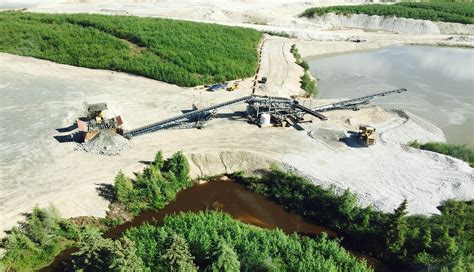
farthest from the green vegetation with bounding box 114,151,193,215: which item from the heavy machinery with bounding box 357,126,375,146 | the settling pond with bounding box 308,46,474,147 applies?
the settling pond with bounding box 308,46,474,147

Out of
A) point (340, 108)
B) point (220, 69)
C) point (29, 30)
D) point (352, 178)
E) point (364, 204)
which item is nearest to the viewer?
point (364, 204)

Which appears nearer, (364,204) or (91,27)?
(364,204)

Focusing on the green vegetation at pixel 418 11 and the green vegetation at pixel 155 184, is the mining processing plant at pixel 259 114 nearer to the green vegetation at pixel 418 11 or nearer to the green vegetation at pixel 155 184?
the green vegetation at pixel 155 184

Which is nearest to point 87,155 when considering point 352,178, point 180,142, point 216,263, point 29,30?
point 180,142

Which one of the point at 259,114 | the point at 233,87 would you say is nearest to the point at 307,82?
the point at 233,87

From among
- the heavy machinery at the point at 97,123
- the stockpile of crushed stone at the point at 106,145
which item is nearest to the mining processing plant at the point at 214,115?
the heavy machinery at the point at 97,123

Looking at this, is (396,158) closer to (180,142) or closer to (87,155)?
(180,142)

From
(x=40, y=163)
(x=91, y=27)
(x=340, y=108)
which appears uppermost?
(x=91, y=27)
